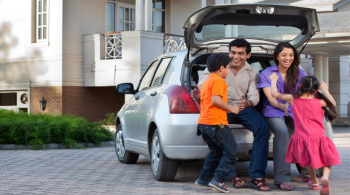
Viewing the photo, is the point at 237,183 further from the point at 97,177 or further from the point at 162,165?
the point at 97,177

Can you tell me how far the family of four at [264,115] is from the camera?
5988 mm

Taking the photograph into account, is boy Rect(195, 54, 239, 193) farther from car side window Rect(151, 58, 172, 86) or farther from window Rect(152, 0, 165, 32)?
window Rect(152, 0, 165, 32)

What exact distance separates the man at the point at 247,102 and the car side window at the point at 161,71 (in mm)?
1201

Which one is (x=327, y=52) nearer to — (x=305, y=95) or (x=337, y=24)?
(x=337, y=24)

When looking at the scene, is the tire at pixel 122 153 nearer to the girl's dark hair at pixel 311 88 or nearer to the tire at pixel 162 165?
the tire at pixel 162 165

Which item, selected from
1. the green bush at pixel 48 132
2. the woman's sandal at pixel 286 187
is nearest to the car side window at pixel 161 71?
the woman's sandal at pixel 286 187

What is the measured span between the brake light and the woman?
86cm

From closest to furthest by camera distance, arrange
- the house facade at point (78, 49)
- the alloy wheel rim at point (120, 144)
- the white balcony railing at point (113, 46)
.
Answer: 1. the alloy wheel rim at point (120, 144)
2. the house facade at point (78, 49)
3. the white balcony railing at point (113, 46)

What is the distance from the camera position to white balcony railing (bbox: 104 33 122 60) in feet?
63.1

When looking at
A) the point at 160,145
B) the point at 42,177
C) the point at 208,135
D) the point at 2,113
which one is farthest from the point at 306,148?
the point at 2,113

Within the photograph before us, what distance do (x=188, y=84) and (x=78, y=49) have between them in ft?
45.2

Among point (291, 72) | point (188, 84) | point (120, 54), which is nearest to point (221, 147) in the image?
point (188, 84)

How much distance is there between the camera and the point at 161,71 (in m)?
7.80

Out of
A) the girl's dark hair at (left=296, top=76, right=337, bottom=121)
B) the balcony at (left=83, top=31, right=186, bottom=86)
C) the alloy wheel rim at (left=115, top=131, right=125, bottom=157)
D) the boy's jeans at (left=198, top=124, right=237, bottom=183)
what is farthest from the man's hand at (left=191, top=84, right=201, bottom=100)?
the balcony at (left=83, top=31, right=186, bottom=86)
